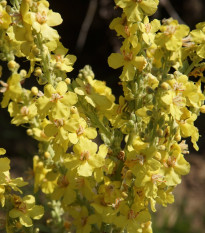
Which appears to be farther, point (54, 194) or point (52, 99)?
point (54, 194)

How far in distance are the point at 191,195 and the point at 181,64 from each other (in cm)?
295

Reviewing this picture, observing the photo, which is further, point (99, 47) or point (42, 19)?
point (99, 47)

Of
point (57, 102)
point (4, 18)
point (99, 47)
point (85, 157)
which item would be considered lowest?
point (99, 47)

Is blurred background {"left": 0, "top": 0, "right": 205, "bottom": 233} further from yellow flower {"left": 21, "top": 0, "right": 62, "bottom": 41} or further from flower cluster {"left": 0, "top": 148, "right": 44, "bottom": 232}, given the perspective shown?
yellow flower {"left": 21, "top": 0, "right": 62, "bottom": 41}

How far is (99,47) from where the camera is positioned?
4133 mm

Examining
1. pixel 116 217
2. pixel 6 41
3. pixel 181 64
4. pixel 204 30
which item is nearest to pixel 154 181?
pixel 116 217

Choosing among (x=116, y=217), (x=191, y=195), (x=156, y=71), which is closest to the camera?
(x=156, y=71)

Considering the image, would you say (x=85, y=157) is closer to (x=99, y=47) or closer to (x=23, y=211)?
(x=23, y=211)

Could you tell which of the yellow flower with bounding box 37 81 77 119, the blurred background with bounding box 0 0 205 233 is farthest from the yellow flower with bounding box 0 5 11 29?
the blurred background with bounding box 0 0 205 233

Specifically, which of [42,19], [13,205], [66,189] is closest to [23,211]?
[13,205]

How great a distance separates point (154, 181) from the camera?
3.17 feet

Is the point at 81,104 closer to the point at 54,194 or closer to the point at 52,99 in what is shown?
the point at 52,99

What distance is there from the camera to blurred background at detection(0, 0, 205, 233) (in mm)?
3646

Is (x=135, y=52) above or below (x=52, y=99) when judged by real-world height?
above
